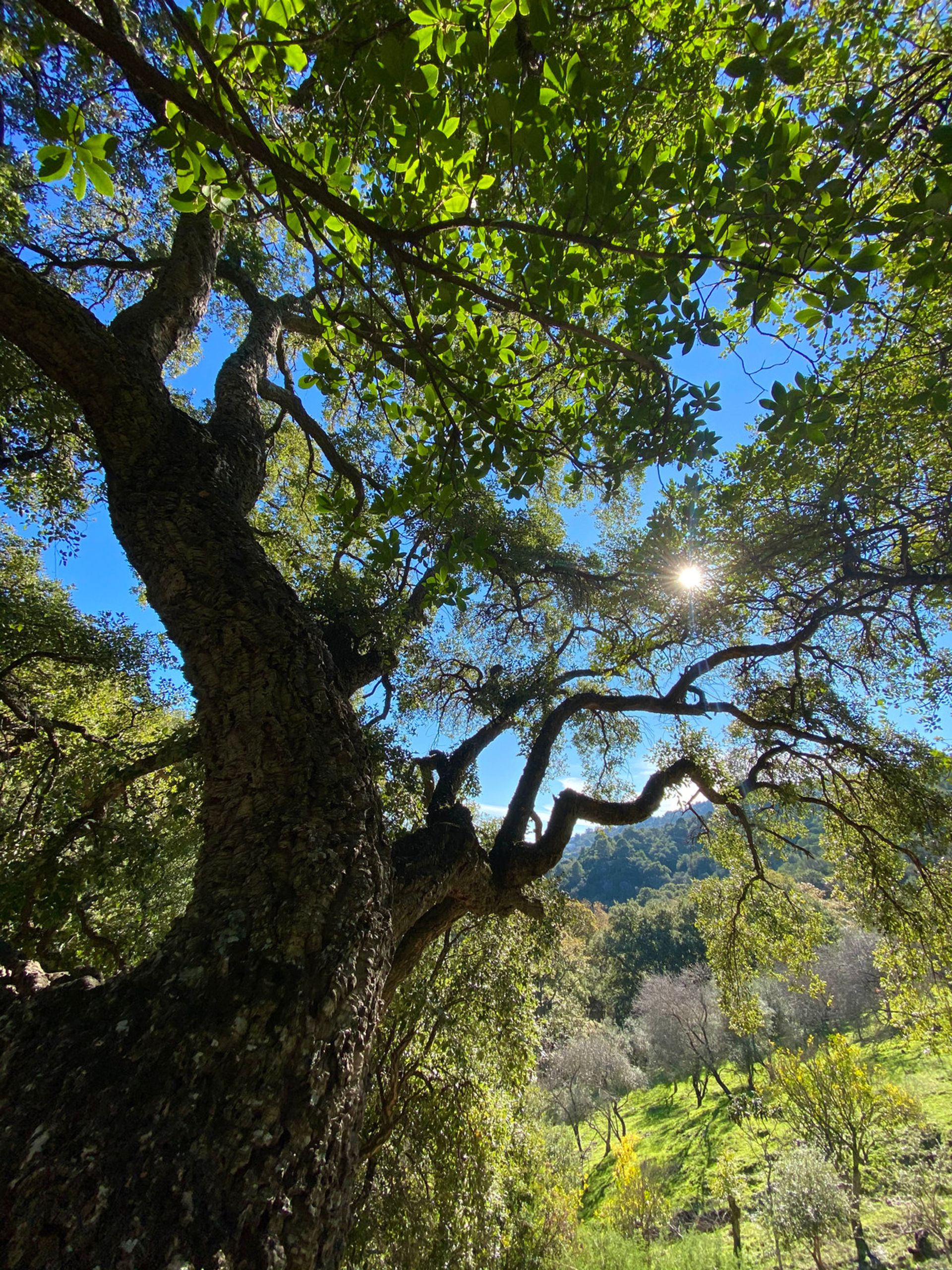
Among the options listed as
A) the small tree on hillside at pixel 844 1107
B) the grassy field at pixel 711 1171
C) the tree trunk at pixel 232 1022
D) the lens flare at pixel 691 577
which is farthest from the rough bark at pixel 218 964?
the small tree on hillside at pixel 844 1107

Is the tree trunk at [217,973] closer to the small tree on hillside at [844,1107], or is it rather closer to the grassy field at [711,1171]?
the grassy field at [711,1171]

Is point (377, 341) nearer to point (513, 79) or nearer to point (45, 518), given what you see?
point (513, 79)

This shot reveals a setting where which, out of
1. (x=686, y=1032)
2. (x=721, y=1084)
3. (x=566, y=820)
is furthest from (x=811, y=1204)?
(x=686, y=1032)

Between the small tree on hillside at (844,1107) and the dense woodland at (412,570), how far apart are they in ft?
3.83

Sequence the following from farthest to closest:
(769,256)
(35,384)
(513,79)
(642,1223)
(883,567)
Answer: (642,1223)
(883,567)
(35,384)
(769,256)
(513,79)

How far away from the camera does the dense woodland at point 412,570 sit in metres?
1.24

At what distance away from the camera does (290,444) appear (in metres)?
7.71

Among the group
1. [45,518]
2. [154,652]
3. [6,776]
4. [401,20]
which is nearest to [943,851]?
[401,20]

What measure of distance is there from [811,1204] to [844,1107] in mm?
2077

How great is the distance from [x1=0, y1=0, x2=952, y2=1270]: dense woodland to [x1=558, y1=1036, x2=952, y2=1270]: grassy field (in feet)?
2.38

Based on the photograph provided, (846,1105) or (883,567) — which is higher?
(883,567)

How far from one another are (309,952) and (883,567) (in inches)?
241

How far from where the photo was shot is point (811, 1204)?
1061cm

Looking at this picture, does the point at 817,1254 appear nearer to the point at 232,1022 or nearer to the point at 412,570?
the point at 412,570
